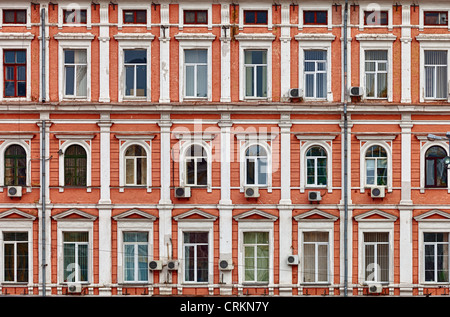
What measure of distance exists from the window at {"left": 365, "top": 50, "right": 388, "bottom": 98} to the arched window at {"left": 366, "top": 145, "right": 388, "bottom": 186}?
1.11 metres

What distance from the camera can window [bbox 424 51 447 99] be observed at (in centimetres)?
1091

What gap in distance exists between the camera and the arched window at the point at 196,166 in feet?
35.7

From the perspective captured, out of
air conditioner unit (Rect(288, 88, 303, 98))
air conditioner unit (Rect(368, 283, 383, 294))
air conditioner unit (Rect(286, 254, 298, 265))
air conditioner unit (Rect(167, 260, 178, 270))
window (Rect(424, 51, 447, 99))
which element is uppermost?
window (Rect(424, 51, 447, 99))

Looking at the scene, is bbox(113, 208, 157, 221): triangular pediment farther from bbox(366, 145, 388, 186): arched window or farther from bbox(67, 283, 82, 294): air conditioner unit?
bbox(366, 145, 388, 186): arched window

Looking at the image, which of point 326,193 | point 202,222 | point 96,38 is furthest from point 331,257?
point 96,38

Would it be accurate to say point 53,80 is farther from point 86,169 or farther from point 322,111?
point 322,111

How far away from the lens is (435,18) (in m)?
10.9

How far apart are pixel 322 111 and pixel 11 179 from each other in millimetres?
5979

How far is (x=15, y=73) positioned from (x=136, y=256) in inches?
164

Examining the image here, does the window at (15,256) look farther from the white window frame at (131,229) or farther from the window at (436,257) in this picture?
the window at (436,257)

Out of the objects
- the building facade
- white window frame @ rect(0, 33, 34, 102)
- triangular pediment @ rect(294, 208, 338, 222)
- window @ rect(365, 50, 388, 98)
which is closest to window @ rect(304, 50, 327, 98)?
the building facade

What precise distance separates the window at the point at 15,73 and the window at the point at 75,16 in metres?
1.04

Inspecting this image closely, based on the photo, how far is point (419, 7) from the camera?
1089 centimetres

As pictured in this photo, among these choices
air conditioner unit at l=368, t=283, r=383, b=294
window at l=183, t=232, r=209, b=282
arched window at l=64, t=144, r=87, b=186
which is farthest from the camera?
arched window at l=64, t=144, r=87, b=186
